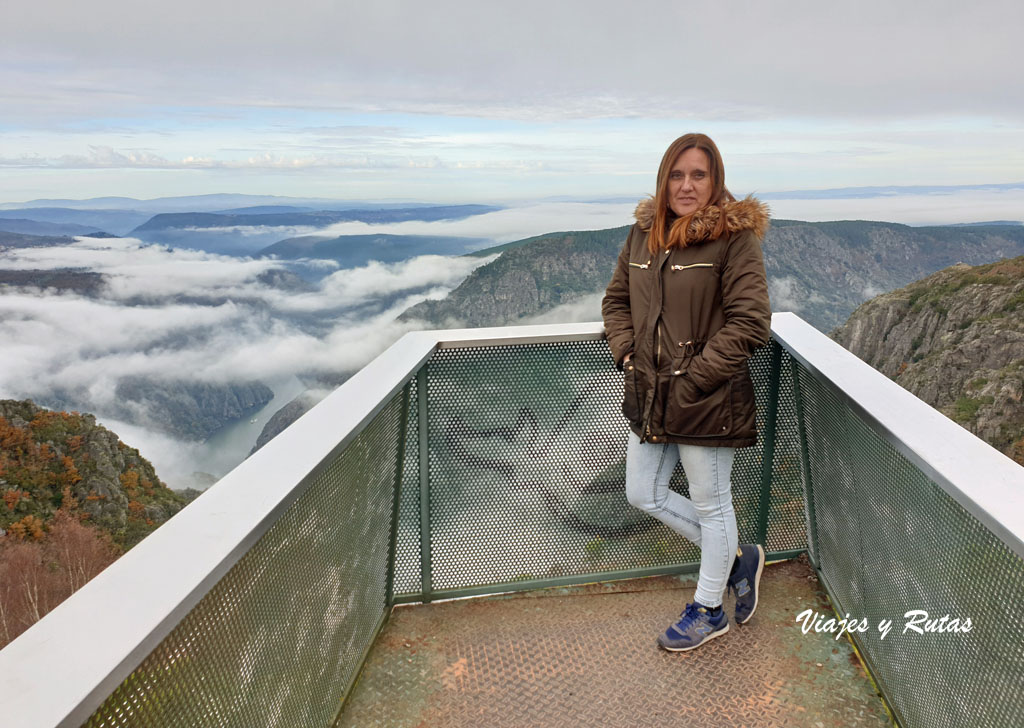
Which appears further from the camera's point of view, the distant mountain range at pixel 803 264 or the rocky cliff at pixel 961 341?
the distant mountain range at pixel 803 264

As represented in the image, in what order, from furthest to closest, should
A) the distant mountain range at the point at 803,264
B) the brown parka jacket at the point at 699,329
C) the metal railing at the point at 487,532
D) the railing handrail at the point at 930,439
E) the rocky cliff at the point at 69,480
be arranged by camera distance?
the distant mountain range at the point at 803,264, the rocky cliff at the point at 69,480, the brown parka jacket at the point at 699,329, the railing handrail at the point at 930,439, the metal railing at the point at 487,532

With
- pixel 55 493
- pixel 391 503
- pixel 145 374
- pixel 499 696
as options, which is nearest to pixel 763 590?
pixel 499 696

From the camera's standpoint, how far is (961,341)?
206 ft

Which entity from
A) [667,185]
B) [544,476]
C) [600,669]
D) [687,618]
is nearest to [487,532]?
[544,476]

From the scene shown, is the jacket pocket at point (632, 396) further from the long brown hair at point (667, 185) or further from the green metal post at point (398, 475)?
the green metal post at point (398, 475)

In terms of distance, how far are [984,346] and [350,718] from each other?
6999 cm

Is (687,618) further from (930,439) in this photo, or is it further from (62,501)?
(62,501)

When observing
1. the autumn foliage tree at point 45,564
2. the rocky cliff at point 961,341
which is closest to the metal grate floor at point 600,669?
the autumn foliage tree at point 45,564

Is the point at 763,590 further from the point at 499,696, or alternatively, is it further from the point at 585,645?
the point at 499,696

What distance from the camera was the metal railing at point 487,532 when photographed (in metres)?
1.08

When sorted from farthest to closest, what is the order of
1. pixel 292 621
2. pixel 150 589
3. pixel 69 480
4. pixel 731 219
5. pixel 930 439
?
pixel 69 480, pixel 731 219, pixel 930 439, pixel 292 621, pixel 150 589

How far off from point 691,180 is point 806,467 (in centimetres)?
123

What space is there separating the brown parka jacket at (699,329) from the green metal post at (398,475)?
73 centimetres

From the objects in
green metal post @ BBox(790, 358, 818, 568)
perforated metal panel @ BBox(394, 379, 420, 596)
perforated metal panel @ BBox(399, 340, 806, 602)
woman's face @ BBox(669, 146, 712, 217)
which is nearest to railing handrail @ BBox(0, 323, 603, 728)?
perforated metal panel @ BBox(394, 379, 420, 596)
